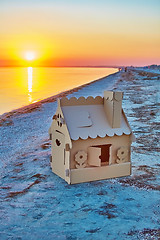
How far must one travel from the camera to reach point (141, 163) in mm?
6418

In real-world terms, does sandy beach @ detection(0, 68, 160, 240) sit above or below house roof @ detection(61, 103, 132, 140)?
below

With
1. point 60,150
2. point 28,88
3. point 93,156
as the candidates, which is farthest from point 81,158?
point 28,88

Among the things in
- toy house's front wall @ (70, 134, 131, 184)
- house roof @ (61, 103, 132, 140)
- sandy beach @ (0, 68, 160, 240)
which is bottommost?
sandy beach @ (0, 68, 160, 240)

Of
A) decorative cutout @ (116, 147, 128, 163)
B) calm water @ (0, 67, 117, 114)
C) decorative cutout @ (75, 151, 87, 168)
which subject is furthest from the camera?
calm water @ (0, 67, 117, 114)

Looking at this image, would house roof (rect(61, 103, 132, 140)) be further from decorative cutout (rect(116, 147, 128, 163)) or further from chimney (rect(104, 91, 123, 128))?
decorative cutout (rect(116, 147, 128, 163))

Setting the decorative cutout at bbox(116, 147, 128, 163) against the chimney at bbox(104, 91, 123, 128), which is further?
the decorative cutout at bbox(116, 147, 128, 163)

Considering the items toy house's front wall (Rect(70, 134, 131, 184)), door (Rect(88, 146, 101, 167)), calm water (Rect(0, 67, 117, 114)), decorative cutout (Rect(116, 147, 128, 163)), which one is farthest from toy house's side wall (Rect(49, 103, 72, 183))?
calm water (Rect(0, 67, 117, 114))

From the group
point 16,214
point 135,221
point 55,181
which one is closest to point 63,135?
point 55,181

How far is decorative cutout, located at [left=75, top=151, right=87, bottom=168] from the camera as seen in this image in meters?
5.16

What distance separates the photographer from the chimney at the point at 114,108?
5.36 meters

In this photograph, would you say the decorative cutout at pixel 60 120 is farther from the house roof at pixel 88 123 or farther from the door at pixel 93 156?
the door at pixel 93 156

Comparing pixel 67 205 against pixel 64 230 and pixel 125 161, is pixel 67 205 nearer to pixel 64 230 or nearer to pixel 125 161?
pixel 64 230

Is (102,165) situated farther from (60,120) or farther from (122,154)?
(60,120)

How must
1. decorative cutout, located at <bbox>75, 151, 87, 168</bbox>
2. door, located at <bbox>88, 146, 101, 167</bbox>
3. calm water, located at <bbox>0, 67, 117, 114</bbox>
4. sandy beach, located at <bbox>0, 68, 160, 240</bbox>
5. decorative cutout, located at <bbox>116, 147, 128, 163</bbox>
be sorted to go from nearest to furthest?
sandy beach, located at <bbox>0, 68, 160, 240</bbox>, decorative cutout, located at <bbox>75, 151, 87, 168</bbox>, door, located at <bbox>88, 146, 101, 167</bbox>, decorative cutout, located at <bbox>116, 147, 128, 163</bbox>, calm water, located at <bbox>0, 67, 117, 114</bbox>
